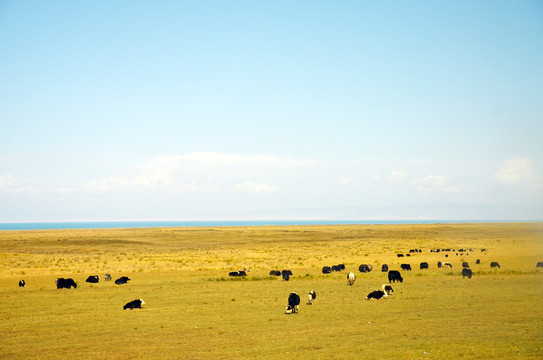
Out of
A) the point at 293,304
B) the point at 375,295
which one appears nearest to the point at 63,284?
the point at 293,304

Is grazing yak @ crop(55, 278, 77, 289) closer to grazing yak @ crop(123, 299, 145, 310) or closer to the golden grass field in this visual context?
the golden grass field

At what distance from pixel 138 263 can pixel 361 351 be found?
4439cm

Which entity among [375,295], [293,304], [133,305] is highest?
[293,304]

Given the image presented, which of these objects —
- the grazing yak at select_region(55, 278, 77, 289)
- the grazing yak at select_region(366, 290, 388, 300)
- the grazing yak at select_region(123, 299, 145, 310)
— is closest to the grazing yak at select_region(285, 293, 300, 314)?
the grazing yak at select_region(366, 290, 388, 300)

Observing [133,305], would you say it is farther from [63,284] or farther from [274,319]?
[63,284]

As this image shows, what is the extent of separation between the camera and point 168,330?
19141 mm

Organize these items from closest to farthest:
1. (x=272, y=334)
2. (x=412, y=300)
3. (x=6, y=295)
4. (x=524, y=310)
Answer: (x=272, y=334), (x=524, y=310), (x=412, y=300), (x=6, y=295)

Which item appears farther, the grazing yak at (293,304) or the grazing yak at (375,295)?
the grazing yak at (375,295)

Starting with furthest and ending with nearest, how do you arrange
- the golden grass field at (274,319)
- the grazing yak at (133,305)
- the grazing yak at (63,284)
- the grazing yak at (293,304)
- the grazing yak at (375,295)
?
1. the grazing yak at (63,284)
2. the grazing yak at (375,295)
3. the grazing yak at (133,305)
4. the grazing yak at (293,304)
5. the golden grass field at (274,319)

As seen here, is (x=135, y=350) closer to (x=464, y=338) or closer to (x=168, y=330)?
(x=168, y=330)

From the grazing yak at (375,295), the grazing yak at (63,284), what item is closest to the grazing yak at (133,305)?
the grazing yak at (63,284)

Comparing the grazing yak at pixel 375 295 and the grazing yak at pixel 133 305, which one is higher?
the grazing yak at pixel 375 295

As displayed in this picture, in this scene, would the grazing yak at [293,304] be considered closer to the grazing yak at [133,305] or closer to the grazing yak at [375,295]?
the grazing yak at [375,295]

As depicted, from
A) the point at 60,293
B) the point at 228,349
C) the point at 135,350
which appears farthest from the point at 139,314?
the point at 60,293
